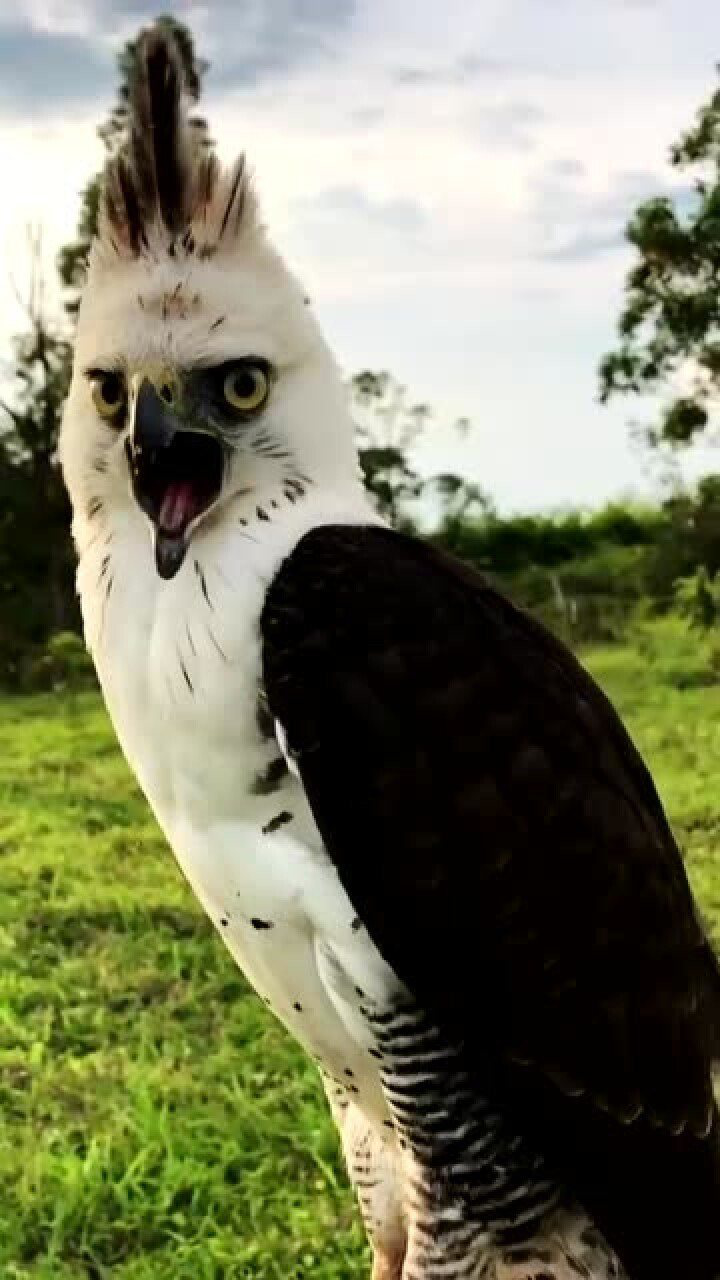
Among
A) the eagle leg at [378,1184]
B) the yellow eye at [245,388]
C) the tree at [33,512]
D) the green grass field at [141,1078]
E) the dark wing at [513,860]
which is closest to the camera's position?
the dark wing at [513,860]

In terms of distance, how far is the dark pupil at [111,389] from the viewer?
2.16 metres

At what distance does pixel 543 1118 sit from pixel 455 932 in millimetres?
278

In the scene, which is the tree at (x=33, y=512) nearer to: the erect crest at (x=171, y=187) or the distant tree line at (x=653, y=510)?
the distant tree line at (x=653, y=510)

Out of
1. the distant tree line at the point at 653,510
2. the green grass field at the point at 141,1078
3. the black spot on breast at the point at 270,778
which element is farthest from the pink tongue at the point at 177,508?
the distant tree line at the point at 653,510

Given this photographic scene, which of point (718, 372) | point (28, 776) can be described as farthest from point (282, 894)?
point (718, 372)

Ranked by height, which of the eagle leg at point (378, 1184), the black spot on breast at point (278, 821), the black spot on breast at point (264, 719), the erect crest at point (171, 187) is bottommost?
the eagle leg at point (378, 1184)

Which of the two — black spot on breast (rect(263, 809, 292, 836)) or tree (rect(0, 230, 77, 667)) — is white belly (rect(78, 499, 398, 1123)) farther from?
tree (rect(0, 230, 77, 667))

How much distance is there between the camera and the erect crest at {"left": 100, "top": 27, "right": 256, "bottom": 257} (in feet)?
7.20

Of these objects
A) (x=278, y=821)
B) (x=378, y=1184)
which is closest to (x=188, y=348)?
(x=278, y=821)

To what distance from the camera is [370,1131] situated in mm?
2549

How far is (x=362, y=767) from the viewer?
203 cm

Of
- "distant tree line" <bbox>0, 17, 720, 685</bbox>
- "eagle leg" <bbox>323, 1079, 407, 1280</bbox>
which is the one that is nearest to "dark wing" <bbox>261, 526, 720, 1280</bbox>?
"eagle leg" <bbox>323, 1079, 407, 1280</bbox>

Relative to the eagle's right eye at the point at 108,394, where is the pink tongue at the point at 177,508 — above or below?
below

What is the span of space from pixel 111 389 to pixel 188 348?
0.11 m
